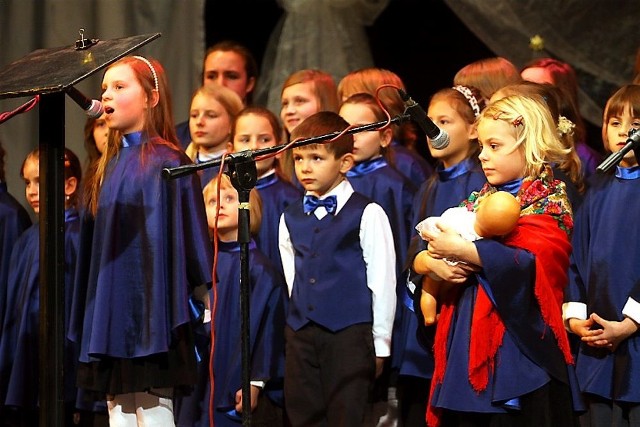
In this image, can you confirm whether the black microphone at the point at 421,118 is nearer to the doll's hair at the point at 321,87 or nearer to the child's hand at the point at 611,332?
the child's hand at the point at 611,332

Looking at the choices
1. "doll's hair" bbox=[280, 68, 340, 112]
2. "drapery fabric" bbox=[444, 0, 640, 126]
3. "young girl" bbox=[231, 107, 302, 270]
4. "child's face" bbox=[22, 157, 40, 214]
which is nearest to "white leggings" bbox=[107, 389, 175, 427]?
"young girl" bbox=[231, 107, 302, 270]

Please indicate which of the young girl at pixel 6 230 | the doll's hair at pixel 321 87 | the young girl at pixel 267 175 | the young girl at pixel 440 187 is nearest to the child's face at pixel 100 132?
the young girl at pixel 6 230

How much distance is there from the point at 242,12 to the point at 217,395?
262 cm

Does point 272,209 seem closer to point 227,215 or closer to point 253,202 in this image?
point 253,202

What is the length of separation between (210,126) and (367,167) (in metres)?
0.75

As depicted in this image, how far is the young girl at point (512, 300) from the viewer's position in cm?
332

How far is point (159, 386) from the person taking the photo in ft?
12.5

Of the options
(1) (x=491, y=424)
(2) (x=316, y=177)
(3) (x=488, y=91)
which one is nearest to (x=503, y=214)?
(1) (x=491, y=424)

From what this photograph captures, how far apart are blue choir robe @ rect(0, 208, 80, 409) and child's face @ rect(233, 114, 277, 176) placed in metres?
0.80

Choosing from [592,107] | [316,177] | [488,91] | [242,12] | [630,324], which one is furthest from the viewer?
[242,12]

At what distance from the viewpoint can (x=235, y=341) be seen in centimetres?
444

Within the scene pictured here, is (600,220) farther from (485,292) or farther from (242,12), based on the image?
(242,12)

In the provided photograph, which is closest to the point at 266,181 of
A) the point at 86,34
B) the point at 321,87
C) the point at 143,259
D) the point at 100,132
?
the point at 321,87

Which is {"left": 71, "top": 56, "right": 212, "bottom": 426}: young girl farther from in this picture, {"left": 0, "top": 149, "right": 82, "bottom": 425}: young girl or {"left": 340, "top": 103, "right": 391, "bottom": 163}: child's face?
{"left": 340, "top": 103, "right": 391, "bottom": 163}: child's face
